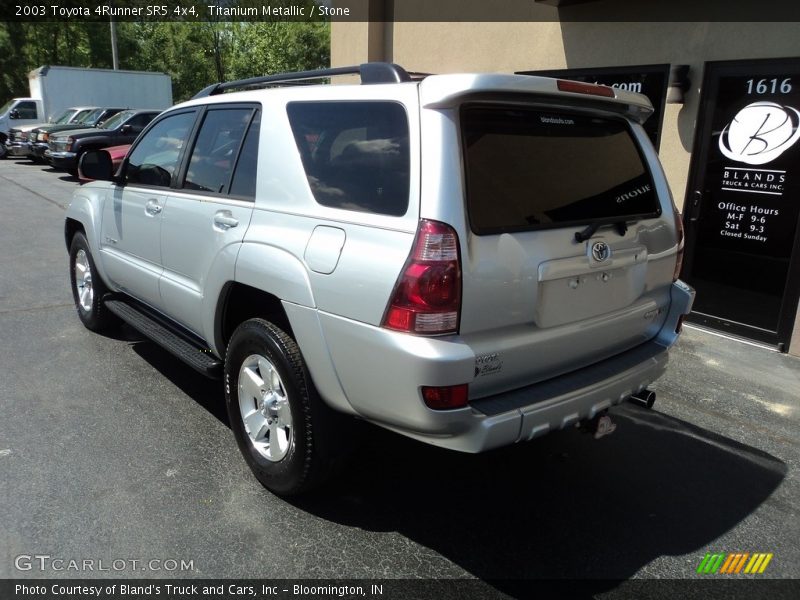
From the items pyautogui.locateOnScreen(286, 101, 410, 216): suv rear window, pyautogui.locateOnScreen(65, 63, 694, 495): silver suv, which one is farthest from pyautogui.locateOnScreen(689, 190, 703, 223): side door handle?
pyautogui.locateOnScreen(286, 101, 410, 216): suv rear window

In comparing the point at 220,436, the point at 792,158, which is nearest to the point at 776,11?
the point at 792,158

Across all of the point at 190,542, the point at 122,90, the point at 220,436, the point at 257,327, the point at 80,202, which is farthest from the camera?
the point at 122,90

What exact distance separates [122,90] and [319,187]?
25439 mm

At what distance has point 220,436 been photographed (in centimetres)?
373

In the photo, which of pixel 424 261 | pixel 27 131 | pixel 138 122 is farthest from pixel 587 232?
pixel 27 131

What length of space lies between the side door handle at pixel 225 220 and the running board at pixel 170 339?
0.75m

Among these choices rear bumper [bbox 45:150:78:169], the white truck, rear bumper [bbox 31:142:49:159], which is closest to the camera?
rear bumper [bbox 45:150:78:169]

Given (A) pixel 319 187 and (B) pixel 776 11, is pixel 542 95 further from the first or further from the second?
(B) pixel 776 11

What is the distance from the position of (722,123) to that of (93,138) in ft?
48.9

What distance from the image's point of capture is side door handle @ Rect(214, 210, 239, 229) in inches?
128

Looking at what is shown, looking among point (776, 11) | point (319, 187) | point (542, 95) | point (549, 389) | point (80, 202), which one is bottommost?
point (549, 389)

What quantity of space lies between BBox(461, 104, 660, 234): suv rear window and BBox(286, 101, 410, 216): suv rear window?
281 millimetres

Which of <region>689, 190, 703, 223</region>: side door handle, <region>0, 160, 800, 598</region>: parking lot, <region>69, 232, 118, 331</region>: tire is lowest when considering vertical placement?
<region>0, 160, 800, 598</region>: parking lot

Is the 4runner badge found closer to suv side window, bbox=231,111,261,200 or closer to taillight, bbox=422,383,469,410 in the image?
taillight, bbox=422,383,469,410
